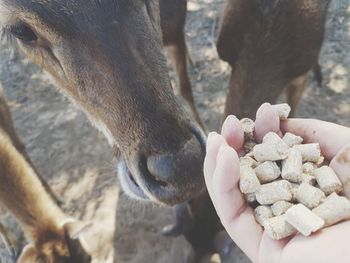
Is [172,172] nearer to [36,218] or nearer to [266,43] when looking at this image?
[36,218]

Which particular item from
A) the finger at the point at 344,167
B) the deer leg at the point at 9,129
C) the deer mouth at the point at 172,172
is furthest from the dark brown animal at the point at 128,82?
the deer leg at the point at 9,129

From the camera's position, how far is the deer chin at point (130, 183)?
8.31 feet

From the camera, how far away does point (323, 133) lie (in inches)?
79.8

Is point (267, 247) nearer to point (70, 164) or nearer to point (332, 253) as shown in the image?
point (332, 253)

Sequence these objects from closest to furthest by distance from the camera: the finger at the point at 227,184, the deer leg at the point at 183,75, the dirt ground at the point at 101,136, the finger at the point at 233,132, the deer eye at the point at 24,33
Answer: the finger at the point at 227,184
the finger at the point at 233,132
the deer eye at the point at 24,33
the dirt ground at the point at 101,136
the deer leg at the point at 183,75

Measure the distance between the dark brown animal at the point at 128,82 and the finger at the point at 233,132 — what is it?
34 centimetres

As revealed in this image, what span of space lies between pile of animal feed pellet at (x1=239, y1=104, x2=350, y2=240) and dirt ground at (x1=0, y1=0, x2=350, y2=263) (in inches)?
64.4

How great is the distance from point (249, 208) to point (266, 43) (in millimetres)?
1740

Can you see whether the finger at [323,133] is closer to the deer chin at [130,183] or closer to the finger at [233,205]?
the finger at [233,205]

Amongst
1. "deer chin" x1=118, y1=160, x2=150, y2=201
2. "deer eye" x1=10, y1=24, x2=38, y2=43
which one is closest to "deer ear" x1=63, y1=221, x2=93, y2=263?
"deer chin" x1=118, y1=160, x2=150, y2=201

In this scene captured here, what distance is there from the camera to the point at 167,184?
7.73ft

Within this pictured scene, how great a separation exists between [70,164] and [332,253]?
3.14 metres

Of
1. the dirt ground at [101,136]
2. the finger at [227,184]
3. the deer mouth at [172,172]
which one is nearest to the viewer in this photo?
the finger at [227,184]

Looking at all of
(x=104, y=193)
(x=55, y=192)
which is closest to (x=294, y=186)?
(x=104, y=193)
